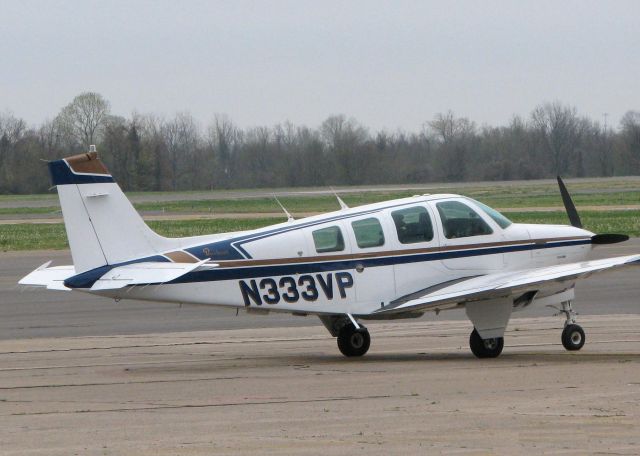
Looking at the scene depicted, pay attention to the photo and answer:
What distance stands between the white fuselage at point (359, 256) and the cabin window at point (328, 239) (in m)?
0.01

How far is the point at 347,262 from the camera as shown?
13641 mm

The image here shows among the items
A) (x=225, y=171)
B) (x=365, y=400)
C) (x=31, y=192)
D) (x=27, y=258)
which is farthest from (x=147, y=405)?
(x=225, y=171)

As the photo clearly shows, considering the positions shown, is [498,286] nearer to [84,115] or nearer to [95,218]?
[95,218]

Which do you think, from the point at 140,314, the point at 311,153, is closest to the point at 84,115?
the point at 311,153

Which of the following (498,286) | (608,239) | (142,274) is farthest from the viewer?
(608,239)

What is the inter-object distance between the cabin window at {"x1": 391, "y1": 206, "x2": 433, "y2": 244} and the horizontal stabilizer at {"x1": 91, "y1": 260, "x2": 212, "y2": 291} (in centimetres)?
254

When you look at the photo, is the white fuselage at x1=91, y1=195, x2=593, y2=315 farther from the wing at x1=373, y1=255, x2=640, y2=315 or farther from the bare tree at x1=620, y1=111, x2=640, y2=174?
the bare tree at x1=620, y1=111, x2=640, y2=174

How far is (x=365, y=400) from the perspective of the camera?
423 inches

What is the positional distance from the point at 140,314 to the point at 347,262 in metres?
8.28

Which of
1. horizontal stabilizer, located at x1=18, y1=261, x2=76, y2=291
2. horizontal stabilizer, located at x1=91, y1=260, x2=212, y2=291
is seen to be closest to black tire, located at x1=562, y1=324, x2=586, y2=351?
horizontal stabilizer, located at x1=91, y1=260, x2=212, y2=291

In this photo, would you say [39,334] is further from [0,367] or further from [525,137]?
[525,137]

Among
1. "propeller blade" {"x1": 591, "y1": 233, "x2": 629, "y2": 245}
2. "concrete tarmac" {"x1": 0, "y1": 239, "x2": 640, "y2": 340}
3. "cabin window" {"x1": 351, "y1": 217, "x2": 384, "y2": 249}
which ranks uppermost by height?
"cabin window" {"x1": 351, "y1": 217, "x2": 384, "y2": 249}

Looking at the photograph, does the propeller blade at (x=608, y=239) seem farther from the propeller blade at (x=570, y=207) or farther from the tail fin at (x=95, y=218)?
the tail fin at (x=95, y=218)

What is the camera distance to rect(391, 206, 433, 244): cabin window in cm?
1395
